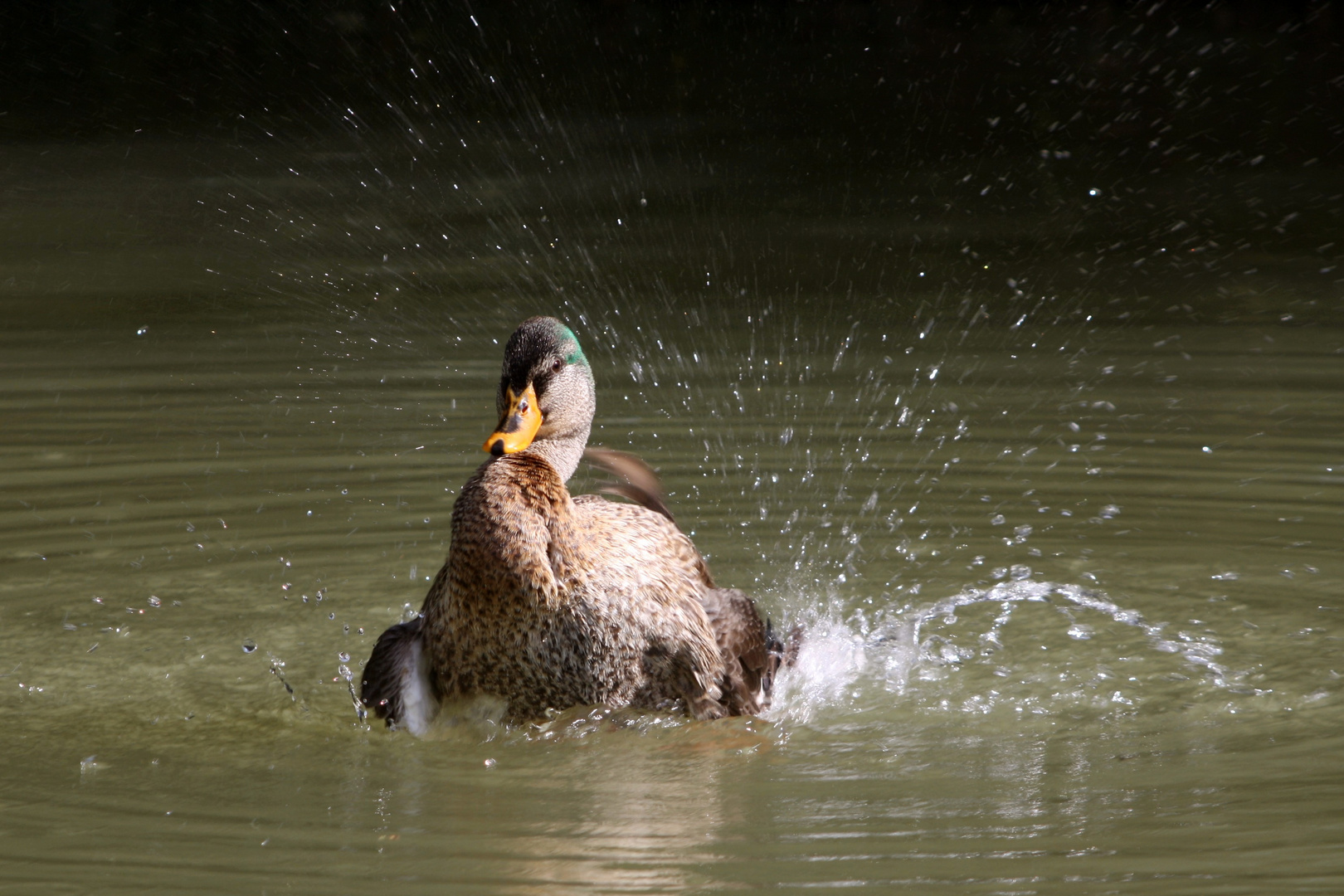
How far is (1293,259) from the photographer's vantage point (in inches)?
371

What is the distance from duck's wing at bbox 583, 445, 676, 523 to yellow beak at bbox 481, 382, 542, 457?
23.5 inches

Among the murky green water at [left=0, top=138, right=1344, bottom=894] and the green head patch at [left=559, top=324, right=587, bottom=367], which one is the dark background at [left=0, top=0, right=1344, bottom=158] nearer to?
the murky green water at [left=0, top=138, right=1344, bottom=894]

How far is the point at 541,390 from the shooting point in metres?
4.05

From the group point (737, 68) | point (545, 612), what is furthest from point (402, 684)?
point (737, 68)

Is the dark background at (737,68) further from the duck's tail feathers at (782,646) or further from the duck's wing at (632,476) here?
the duck's wing at (632,476)

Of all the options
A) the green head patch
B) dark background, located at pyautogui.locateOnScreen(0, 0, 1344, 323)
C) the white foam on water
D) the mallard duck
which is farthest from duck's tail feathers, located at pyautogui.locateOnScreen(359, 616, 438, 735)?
dark background, located at pyautogui.locateOnScreen(0, 0, 1344, 323)

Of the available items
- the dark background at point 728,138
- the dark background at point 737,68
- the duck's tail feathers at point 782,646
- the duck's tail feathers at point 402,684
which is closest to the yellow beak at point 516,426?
the duck's tail feathers at point 402,684

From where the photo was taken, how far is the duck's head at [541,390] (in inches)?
155

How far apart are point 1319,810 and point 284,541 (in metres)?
3.33

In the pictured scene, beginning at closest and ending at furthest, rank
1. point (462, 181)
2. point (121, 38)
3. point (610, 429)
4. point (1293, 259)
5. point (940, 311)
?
point (610, 429), point (940, 311), point (1293, 259), point (462, 181), point (121, 38)

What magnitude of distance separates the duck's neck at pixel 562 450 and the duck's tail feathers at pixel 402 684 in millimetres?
490

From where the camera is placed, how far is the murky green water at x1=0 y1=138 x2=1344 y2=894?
330 centimetres

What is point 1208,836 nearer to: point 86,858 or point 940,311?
point 86,858

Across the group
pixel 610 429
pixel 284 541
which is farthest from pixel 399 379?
pixel 284 541
